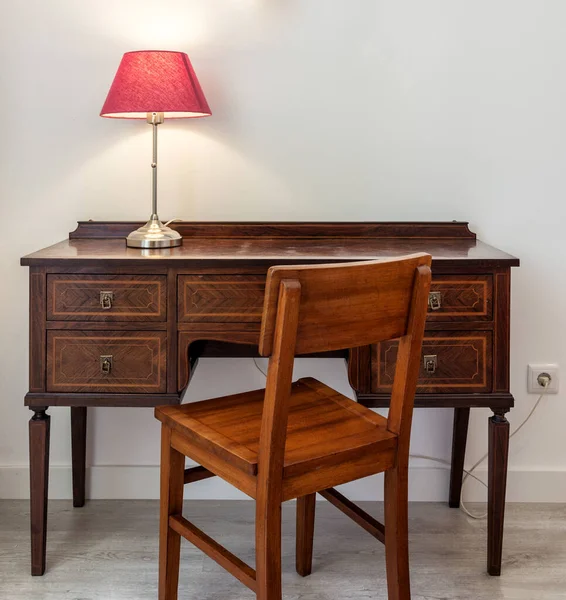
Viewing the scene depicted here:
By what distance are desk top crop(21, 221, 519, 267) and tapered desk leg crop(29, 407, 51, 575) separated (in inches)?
15.6

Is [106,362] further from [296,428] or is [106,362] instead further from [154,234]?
[296,428]

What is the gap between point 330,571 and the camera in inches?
76.7

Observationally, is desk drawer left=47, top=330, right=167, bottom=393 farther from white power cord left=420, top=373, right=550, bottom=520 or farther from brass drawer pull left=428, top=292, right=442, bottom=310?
white power cord left=420, top=373, right=550, bottom=520

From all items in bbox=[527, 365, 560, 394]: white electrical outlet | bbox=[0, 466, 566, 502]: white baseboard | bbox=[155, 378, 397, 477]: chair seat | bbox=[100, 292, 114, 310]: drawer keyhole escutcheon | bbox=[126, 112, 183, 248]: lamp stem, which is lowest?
bbox=[0, 466, 566, 502]: white baseboard

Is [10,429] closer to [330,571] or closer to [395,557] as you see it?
[330,571]

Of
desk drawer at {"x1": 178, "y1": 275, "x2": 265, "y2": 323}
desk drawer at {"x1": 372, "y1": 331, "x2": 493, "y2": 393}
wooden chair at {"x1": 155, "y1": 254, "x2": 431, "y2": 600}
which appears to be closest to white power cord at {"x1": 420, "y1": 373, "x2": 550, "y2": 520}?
desk drawer at {"x1": 372, "y1": 331, "x2": 493, "y2": 393}

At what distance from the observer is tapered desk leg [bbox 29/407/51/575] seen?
1842mm

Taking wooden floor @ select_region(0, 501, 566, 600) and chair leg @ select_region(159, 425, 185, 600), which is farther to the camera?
wooden floor @ select_region(0, 501, 566, 600)

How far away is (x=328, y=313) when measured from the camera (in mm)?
1338

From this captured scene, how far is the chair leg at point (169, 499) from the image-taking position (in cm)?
164

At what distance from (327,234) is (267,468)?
984mm

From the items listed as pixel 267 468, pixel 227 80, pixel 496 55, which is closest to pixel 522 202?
pixel 496 55

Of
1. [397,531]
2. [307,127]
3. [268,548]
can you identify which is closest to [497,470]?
[397,531]

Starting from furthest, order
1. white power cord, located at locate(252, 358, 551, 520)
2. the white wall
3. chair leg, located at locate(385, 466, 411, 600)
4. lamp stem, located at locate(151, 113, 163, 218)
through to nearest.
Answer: white power cord, located at locate(252, 358, 551, 520) < the white wall < lamp stem, located at locate(151, 113, 163, 218) < chair leg, located at locate(385, 466, 411, 600)
